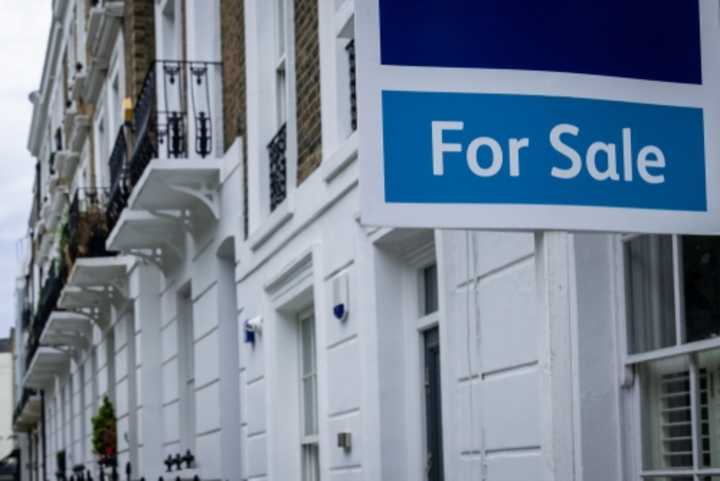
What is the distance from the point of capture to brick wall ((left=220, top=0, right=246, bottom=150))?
14.7 meters

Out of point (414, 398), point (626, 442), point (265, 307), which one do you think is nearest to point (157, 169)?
point (265, 307)

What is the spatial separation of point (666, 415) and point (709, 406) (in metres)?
0.34

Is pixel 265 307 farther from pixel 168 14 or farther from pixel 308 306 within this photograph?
pixel 168 14

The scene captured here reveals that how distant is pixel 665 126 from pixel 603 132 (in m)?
0.23

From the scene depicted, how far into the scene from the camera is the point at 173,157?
1680 cm

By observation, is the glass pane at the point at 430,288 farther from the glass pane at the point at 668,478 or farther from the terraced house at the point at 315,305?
the glass pane at the point at 668,478

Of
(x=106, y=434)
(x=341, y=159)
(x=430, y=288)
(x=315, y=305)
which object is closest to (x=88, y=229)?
(x=106, y=434)

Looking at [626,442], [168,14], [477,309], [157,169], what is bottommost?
[626,442]

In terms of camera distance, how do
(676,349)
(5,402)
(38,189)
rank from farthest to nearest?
(5,402), (38,189), (676,349)

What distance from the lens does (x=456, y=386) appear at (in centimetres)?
876

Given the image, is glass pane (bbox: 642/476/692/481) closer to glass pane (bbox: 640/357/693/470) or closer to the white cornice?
glass pane (bbox: 640/357/693/470)

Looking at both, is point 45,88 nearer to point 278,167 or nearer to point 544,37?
point 278,167

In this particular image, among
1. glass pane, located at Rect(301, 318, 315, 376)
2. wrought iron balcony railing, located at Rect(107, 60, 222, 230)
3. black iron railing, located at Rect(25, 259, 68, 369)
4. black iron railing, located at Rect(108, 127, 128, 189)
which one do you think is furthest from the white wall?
glass pane, located at Rect(301, 318, 315, 376)

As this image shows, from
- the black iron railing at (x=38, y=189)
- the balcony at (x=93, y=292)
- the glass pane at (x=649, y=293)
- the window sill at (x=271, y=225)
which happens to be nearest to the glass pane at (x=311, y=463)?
the window sill at (x=271, y=225)
